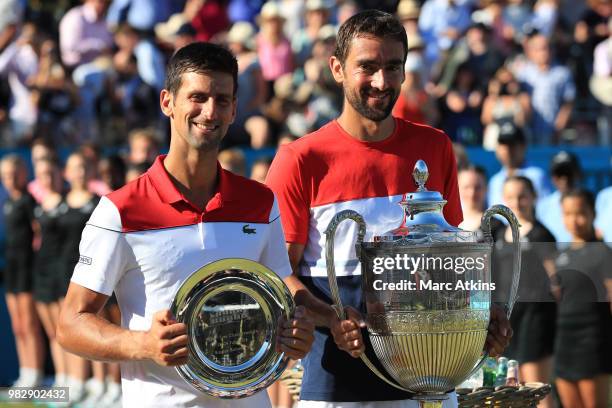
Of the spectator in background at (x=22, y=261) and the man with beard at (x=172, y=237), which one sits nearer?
the man with beard at (x=172, y=237)

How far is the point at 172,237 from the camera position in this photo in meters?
3.52

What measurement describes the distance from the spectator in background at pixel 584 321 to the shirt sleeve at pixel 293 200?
10.6 ft

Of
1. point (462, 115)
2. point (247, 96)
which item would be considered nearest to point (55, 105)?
point (247, 96)

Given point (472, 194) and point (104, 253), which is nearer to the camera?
point (104, 253)

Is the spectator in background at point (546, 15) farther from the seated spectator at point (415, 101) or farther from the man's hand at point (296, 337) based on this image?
the man's hand at point (296, 337)

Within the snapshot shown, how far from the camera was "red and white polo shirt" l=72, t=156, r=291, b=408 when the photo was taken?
3484mm

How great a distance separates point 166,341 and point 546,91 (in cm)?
826

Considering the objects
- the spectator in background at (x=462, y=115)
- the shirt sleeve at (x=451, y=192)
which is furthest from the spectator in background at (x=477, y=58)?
the shirt sleeve at (x=451, y=192)

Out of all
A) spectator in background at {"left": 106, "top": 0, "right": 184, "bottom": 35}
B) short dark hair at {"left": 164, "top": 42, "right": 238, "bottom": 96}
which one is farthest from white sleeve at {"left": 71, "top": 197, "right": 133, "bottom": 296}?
spectator in background at {"left": 106, "top": 0, "right": 184, "bottom": 35}

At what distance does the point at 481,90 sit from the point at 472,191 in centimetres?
340

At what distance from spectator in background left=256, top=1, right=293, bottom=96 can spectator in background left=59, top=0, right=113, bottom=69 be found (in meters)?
1.39

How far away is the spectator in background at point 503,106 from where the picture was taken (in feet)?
34.4

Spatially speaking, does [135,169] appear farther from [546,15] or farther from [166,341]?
[166,341]

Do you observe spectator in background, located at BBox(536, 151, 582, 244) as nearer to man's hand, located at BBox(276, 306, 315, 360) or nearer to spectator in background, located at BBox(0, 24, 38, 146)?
spectator in background, located at BBox(0, 24, 38, 146)
